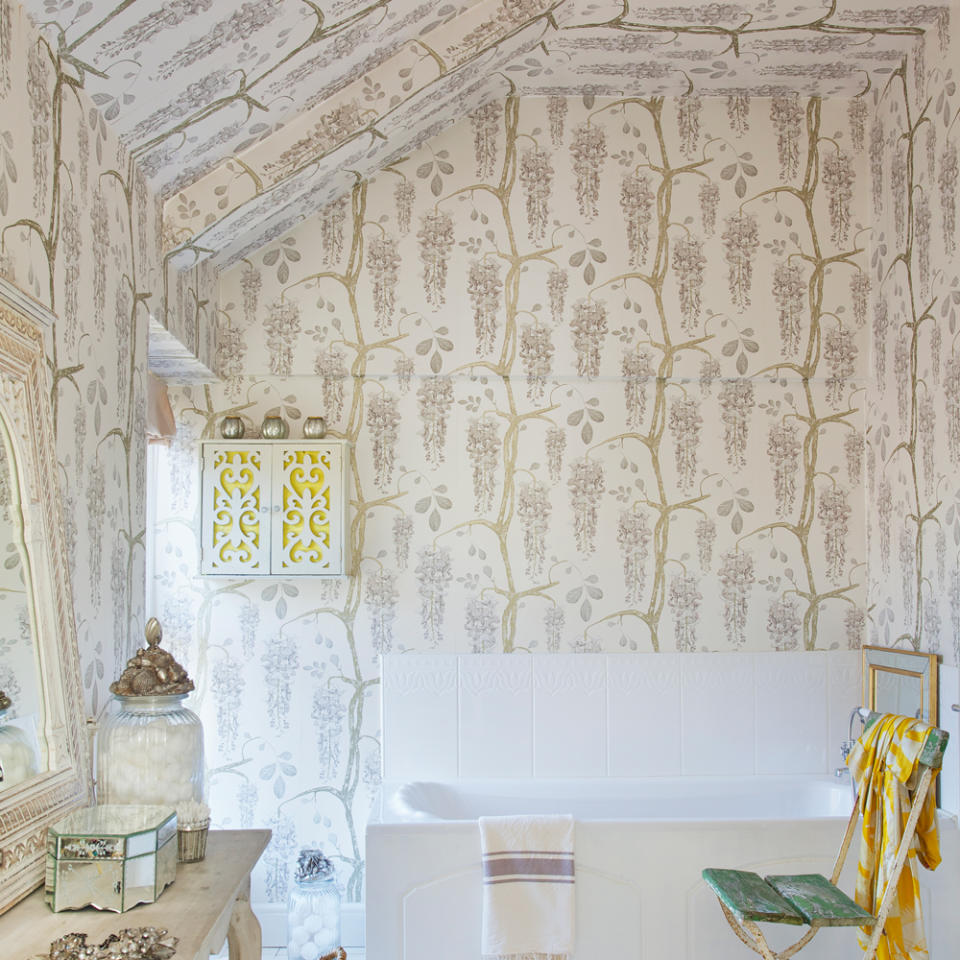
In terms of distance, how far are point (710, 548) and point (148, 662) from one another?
8.27 feet

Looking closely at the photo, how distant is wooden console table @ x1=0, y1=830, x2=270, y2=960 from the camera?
65.0 inches

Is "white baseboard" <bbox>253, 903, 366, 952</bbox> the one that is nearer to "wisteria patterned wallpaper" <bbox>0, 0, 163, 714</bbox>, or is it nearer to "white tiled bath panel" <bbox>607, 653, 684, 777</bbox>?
"white tiled bath panel" <bbox>607, 653, 684, 777</bbox>

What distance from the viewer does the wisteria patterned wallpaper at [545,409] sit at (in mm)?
4090

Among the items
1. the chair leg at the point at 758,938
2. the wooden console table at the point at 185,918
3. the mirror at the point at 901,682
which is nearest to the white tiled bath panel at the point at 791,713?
the mirror at the point at 901,682

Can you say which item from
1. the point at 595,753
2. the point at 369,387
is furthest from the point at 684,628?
the point at 369,387

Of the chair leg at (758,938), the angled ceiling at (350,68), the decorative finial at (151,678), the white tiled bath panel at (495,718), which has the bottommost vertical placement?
the chair leg at (758,938)

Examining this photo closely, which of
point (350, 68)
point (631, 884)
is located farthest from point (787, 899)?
point (350, 68)

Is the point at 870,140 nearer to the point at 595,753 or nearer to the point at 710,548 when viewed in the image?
the point at 710,548

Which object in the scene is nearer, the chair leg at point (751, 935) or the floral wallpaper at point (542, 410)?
the chair leg at point (751, 935)

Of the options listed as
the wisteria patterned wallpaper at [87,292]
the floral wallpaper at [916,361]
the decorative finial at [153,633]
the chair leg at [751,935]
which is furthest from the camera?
the floral wallpaper at [916,361]

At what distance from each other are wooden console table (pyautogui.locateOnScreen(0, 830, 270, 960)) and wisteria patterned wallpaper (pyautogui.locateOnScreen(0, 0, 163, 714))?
1.95 feet

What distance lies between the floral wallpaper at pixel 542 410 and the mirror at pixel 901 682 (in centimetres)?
20

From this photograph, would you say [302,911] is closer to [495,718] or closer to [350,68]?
[495,718]

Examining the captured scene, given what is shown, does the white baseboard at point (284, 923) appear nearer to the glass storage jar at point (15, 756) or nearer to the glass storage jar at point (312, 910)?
the glass storage jar at point (312, 910)
